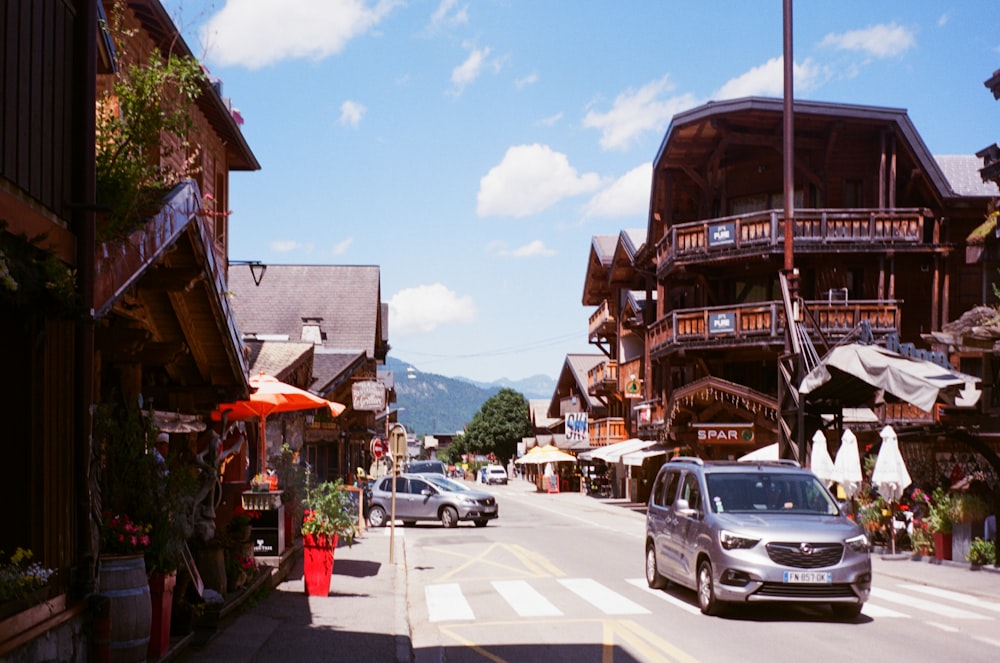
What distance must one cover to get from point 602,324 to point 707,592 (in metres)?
48.6

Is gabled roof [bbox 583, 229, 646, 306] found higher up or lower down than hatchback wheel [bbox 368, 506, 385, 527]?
higher up

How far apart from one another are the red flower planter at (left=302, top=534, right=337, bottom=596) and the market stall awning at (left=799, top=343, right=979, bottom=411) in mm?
9540

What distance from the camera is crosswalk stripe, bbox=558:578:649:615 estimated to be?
45.7 feet

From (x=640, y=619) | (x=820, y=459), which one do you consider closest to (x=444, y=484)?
(x=820, y=459)

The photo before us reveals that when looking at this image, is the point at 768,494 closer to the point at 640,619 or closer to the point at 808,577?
the point at 808,577

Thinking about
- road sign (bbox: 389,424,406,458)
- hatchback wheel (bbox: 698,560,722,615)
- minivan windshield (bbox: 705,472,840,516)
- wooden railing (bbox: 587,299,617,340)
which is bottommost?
hatchback wheel (bbox: 698,560,722,615)

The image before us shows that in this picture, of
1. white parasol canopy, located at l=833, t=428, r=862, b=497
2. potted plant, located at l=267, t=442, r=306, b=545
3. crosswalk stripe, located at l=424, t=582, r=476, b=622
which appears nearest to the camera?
crosswalk stripe, located at l=424, t=582, r=476, b=622

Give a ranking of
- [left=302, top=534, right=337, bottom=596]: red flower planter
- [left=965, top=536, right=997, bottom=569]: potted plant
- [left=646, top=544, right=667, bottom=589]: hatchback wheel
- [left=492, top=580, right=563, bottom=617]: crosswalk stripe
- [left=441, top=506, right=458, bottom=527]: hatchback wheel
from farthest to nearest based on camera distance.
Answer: [left=441, top=506, right=458, bottom=527]: hatchback wheel, [left=965, top=536, right=997, bottom=569]: potted plant, [left=646, top=544, right=667, bottom=589]: hatchback wheel, [left=302, top=534, right=337, bottom=596]: red flower planter, [left=492, top=580, right=563, bottom=617]: crosswalk stripe

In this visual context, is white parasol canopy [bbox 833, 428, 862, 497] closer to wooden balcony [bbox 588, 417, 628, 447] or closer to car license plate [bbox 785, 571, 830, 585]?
car license plate [bbox 785, 571, 830, 585]

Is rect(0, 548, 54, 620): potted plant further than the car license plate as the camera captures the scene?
No

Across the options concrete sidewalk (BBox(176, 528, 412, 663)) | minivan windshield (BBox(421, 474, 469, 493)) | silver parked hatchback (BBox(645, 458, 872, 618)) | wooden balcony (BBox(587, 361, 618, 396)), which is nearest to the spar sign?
minivan windshield (BBox(421, 474, 469, 493))

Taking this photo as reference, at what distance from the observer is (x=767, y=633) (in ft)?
39.5

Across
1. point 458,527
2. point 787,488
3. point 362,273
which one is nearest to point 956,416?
point 787,488

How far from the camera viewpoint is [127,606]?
8.04 meters
